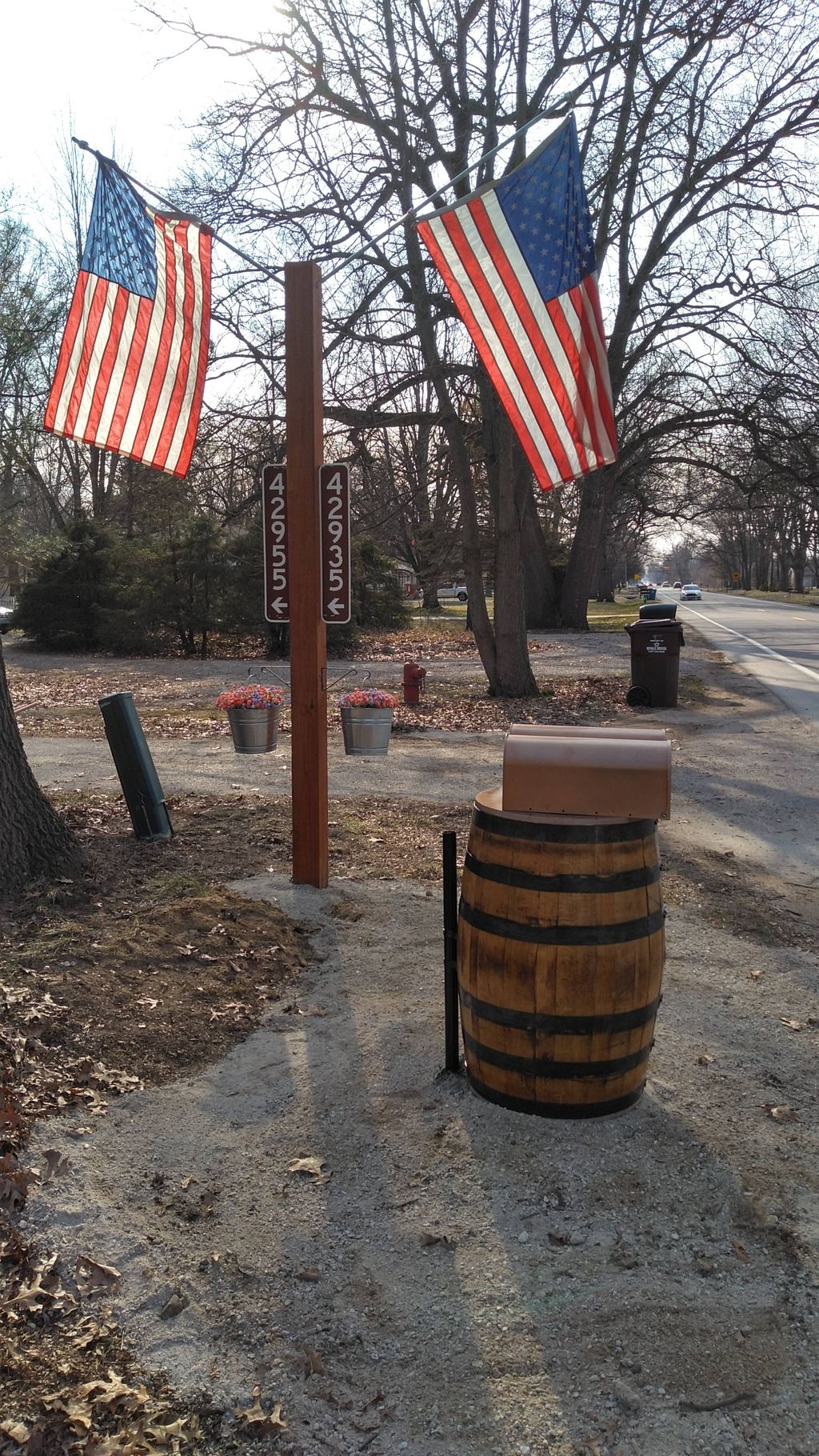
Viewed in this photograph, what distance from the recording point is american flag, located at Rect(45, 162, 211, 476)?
658 cm

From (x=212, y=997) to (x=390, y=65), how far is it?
15103 mm

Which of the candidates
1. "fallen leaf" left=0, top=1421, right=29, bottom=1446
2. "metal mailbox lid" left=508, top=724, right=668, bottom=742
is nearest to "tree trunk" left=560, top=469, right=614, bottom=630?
"metal mailbox lid" left=508, top=724, right=668, bottom=742

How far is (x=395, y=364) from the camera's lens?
15.3 metres

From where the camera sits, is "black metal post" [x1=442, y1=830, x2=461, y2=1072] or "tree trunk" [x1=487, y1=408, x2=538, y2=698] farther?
"tree trunk" [x1=487, y1=408, x2=538, y2=698]

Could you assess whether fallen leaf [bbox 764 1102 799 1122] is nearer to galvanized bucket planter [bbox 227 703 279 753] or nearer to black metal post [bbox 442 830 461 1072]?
black metal post [bbox 442 830 461 1072]

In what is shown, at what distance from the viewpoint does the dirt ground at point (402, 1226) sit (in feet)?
7.76

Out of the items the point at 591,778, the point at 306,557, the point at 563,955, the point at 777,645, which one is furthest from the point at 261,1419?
the point at 777,645

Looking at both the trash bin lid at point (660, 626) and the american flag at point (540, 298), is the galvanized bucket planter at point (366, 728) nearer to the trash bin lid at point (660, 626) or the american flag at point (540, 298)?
the american flag at point (540, 298)

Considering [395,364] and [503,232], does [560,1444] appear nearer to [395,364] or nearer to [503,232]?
[503,232]

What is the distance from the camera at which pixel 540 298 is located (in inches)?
257

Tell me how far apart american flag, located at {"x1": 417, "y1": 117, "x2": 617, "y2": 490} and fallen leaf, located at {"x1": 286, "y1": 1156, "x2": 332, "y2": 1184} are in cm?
452

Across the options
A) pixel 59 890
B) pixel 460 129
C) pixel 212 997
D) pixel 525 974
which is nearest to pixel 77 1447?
pixel 525 974

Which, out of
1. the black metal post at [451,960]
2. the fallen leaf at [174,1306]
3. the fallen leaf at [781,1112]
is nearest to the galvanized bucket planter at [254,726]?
the black metal post at [451,960]

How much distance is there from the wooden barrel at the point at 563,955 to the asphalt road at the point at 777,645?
1071cm
